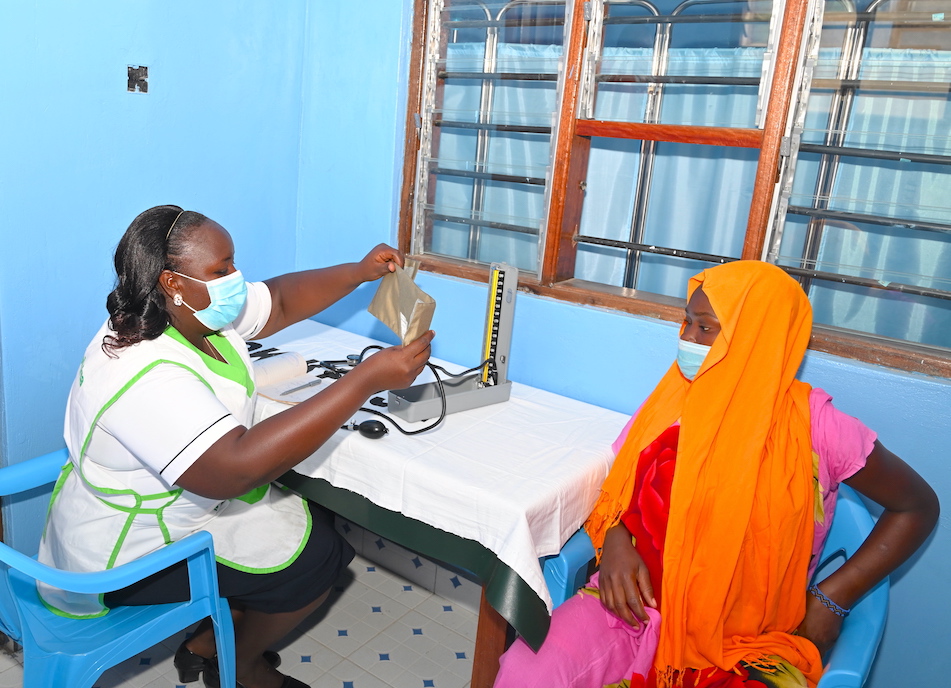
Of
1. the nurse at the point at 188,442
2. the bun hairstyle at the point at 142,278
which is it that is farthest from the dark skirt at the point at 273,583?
the bun hairstyle at the point at 142,278

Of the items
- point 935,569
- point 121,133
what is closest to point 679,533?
point 935,569

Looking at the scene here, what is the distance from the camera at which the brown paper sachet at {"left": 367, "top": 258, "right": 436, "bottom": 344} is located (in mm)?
1702

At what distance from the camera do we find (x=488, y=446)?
1.75 metres

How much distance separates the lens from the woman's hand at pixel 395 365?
149 cm

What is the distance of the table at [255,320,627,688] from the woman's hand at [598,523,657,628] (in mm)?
113

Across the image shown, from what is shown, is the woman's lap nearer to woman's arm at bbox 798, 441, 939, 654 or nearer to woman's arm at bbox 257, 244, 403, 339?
woman's arm at bbox 798, 441, 939, 654

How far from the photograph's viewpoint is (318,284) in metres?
2.15

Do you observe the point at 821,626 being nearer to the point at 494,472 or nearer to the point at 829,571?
the point at 829,571

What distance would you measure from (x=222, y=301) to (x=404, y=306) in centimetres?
44

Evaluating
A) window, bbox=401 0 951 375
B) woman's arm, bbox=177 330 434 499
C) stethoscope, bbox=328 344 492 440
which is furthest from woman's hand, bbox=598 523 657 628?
window, bbox=401 0 951 375

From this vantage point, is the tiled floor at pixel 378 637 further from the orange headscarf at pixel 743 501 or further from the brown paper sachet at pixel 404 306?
the brown paper sachet at pixel 404 306

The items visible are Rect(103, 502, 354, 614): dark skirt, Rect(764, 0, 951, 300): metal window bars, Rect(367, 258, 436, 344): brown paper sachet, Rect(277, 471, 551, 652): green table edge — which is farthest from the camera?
Rect(764, 0, 951, 300): metal window bars

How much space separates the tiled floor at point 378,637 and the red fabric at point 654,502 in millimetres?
834

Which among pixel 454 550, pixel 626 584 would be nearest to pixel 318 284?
pixel 454 550
